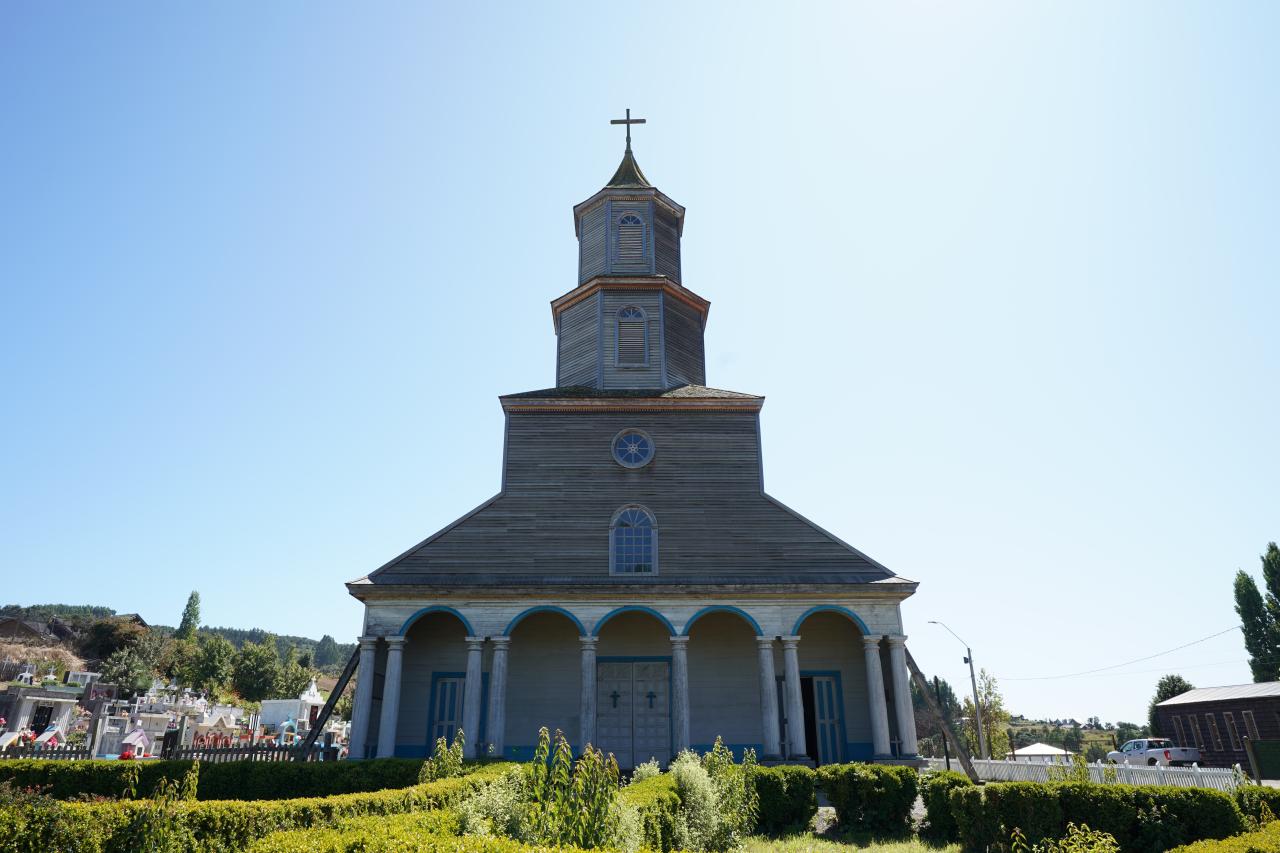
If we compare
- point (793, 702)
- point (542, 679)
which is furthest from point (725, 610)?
point (542, 679)

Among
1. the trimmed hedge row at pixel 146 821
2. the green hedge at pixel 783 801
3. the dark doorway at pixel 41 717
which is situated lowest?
the green hedge at pixel 783 801

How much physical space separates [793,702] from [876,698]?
8.00ft

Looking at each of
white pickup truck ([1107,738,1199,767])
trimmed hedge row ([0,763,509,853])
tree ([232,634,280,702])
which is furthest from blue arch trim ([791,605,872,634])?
tree ([232,634,280,702])

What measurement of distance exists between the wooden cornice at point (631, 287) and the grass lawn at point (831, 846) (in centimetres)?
1964

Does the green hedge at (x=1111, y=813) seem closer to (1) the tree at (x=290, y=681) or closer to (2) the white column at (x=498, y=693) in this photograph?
(2) the white column at (x=498, y=693)

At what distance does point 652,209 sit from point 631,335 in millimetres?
6240

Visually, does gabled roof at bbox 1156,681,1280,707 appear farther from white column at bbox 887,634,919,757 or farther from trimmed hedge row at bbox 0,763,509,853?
trimmed hedge row at bbox 0,763,509,853

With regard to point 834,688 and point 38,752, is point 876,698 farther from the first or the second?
point 38,752

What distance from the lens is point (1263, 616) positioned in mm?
58250

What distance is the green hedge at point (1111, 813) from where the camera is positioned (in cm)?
1053

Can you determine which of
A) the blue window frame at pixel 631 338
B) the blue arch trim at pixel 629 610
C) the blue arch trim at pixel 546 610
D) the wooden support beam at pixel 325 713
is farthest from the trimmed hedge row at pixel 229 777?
the blue window frame at pixel 631 338

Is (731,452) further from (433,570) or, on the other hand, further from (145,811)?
(145,811)

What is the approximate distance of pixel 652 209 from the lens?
3045 centimetres

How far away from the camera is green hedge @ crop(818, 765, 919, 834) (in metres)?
15.0
